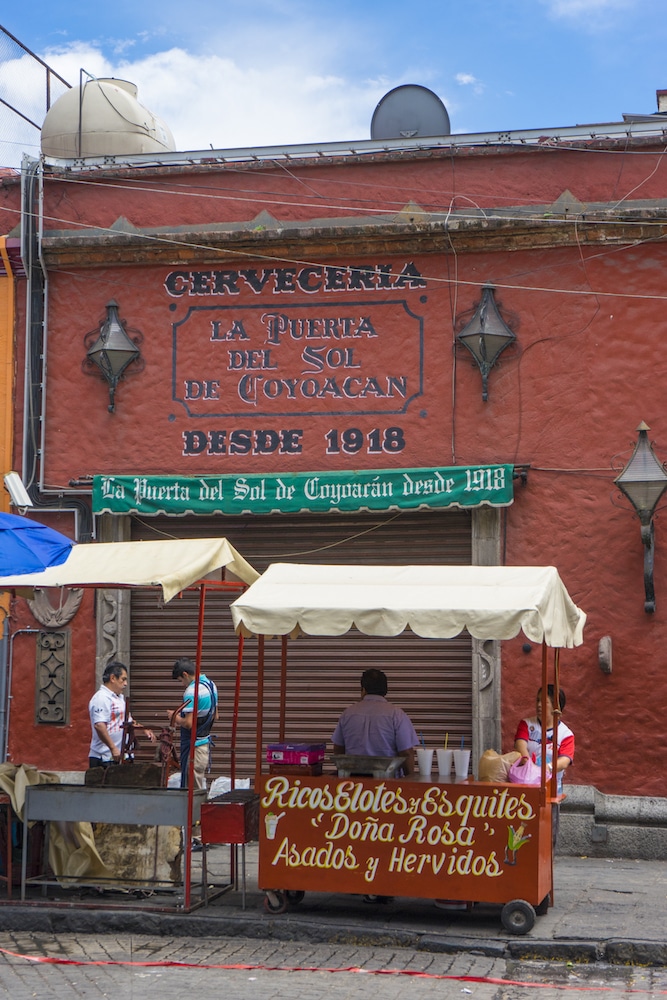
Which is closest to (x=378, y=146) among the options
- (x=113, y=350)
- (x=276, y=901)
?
(x=113, y=350)

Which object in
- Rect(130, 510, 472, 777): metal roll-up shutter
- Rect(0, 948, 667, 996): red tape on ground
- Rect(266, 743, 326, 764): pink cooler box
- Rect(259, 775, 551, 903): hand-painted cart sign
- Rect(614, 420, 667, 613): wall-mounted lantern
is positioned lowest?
Rect(0, 948, 667, 996): red tape on ground

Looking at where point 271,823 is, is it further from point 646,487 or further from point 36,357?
point 36,357

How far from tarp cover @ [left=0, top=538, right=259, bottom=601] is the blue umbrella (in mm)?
122

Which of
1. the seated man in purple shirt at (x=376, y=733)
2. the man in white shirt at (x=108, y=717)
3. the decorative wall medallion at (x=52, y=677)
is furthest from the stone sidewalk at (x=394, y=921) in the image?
the decorative wall medallion at (x=52, y=677)

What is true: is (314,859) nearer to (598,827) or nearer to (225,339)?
(598,827)

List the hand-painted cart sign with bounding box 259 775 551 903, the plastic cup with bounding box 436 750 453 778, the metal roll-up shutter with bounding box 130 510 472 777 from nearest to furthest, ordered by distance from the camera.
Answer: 1. the hand-painted cart sign with bounding box 259 775 551 903
2. the plastic cup with bounding box 436 750 453 778
3. the metal roll-up shutter with bounding box 130 510 472 777

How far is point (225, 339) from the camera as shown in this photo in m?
12.3

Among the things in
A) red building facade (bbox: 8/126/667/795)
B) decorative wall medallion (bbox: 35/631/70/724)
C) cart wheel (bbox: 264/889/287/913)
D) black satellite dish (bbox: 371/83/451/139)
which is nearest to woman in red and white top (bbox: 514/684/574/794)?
cart wheel (bbox: 264/889/287/913)

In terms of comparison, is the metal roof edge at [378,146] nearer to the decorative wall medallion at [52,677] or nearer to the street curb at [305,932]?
the decorative wall medallion at [52,677]

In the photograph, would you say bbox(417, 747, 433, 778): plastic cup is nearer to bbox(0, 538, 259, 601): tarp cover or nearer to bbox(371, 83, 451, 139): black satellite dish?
bbox(0, 538, 259, 601): tarp cover

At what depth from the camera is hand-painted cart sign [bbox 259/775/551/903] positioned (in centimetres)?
783

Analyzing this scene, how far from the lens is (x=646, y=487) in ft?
35.6

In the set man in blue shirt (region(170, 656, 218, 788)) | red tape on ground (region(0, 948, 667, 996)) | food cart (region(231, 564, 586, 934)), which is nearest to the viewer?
red tape on ground (region(0, 948, 667, 996))

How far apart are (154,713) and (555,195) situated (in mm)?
6332
